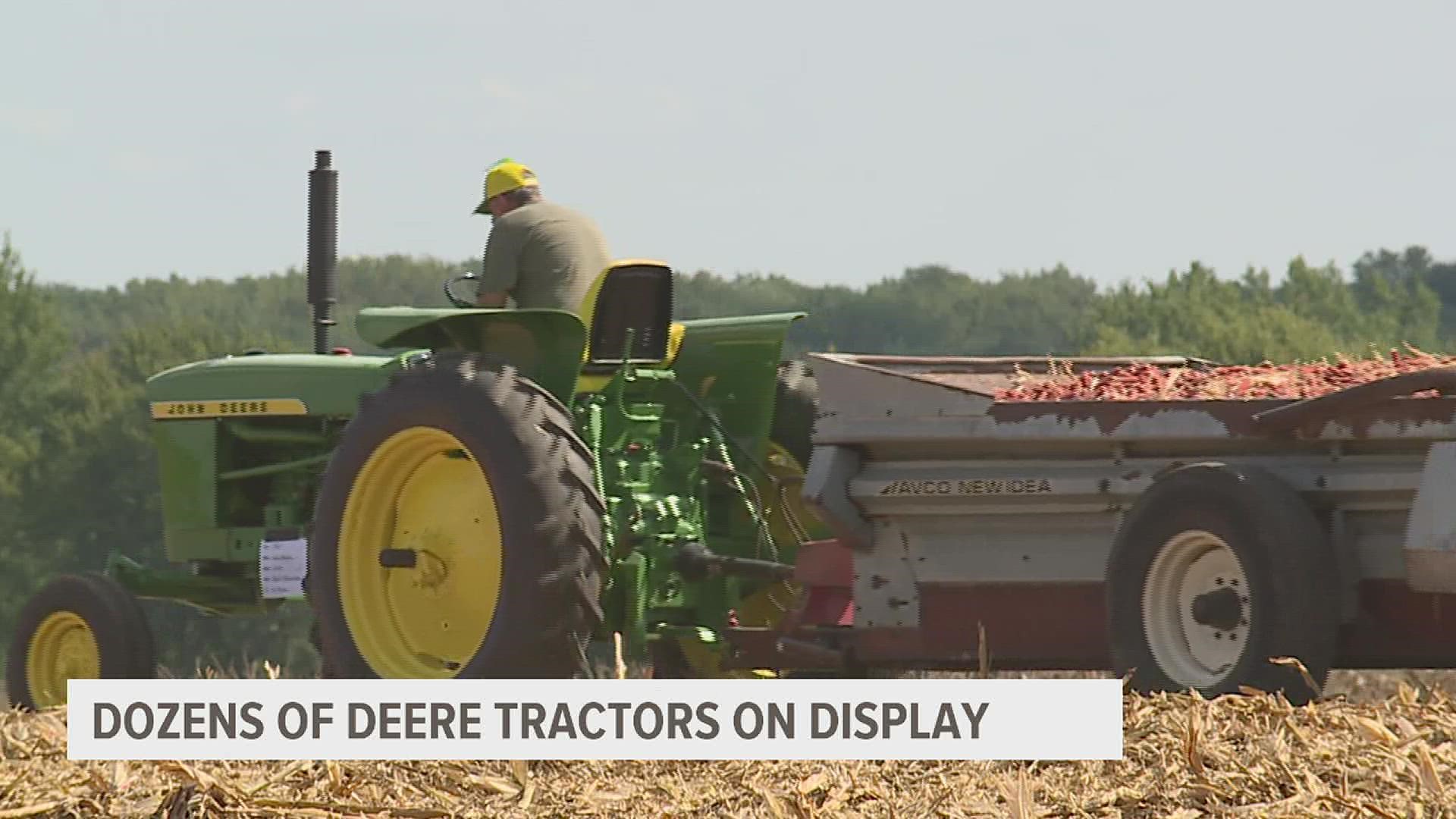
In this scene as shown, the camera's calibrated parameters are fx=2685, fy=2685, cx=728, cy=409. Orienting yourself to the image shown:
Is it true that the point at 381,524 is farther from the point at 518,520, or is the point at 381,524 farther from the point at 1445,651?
the point at 1445,651

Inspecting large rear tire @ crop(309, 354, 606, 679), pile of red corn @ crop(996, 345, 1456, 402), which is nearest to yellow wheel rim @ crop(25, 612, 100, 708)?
large rear tire @ crop(309, 354, 606, 679)

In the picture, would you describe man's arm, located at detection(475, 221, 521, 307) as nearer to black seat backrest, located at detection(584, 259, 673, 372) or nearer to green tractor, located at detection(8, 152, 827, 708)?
green tractor, located at detection(8, 152, 827, 708)

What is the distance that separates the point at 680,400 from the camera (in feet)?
30.2

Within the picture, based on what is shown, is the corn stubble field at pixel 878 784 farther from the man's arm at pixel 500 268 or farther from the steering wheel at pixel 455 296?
the steering wheel at pixel 455 296

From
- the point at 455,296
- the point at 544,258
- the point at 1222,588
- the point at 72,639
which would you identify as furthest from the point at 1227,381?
the point at 72,639

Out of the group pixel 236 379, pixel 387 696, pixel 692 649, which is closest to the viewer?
pixel 387 696

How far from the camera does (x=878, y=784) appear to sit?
211 inches

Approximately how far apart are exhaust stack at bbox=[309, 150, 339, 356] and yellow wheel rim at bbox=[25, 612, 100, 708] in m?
1.50

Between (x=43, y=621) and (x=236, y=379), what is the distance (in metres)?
1.32

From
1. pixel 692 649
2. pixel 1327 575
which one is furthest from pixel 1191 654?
pixel 692 649

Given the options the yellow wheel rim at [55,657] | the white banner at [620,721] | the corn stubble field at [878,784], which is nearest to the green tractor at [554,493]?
the yellow wheel rim at [55,657]

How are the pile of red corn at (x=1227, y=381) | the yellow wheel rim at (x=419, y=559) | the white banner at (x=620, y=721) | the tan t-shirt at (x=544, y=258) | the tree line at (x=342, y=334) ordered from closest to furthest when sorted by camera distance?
the white banner at (x=620, y=721) < the pile of red corn at (x=1227, y=381) < the yellow wheel rim at (x=419, y=559) < the tan t-shirt at (x=544, y=258) < the tree line at (x=342, y=334)

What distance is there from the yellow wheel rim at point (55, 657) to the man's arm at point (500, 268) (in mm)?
2742

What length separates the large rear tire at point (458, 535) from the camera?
26.4 feet
